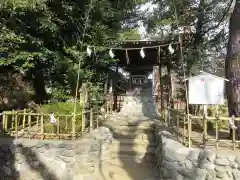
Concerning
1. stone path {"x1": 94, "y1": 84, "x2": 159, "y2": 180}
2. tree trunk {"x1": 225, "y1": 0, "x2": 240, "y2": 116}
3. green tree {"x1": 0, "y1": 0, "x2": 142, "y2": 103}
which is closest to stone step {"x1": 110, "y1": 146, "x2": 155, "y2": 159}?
stone path {"x1": 94, "y1": 84, "x2": 159, "y2": 180}

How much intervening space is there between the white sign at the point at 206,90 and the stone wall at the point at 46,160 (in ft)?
9.50

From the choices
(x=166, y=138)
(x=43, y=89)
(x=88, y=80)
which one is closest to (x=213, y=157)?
(x=166, y=138)

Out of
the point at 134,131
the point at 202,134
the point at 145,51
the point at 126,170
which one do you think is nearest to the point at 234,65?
the point at 202,134

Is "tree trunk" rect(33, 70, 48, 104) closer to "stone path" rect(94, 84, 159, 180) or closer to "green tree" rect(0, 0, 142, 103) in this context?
"green tree" rect(0, 0, 142, 103)

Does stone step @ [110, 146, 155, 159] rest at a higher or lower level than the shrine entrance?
lower

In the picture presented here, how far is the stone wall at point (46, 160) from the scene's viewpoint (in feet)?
22.6

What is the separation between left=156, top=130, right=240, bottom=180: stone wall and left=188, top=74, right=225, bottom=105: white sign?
1.31 meters

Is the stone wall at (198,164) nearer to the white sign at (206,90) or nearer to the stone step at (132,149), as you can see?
the white sign at (206,90)

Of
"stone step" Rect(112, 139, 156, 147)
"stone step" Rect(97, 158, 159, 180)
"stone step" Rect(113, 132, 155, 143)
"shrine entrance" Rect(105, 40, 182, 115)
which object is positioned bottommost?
"stone step" Rect(97, 158, 159, 180)

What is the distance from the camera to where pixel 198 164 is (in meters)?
5.68

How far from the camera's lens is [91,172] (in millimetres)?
7137

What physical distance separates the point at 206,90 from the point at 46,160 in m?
4.30

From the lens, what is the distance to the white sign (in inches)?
274

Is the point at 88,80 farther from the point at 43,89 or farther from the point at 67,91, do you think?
the point at 43,89
